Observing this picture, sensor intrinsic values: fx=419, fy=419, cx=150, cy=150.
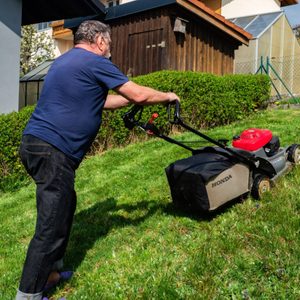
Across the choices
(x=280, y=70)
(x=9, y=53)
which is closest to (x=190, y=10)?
(x=9, y=53)

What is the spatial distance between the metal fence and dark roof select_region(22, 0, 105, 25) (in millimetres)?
7085

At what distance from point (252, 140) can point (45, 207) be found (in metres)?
2.31

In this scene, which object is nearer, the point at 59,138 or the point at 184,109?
the point at 59,138

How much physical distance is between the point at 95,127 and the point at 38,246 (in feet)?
3.17

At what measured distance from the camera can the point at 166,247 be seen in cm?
361

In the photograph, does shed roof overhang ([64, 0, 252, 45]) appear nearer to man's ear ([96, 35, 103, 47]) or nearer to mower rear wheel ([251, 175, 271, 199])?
mower rear wheel ([251, 175, 271, 199])

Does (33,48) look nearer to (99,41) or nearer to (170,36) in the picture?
(170,36)

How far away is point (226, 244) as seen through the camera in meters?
3.35

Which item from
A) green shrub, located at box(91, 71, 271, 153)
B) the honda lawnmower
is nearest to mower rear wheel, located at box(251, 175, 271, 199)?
the honda lawnmower

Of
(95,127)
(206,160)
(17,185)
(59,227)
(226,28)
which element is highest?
(226,28)

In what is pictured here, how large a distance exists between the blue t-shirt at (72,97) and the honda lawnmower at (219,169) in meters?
0.59

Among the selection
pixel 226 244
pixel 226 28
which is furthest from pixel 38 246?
pixel 226 28

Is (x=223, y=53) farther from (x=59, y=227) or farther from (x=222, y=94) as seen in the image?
(x=59, y=227)

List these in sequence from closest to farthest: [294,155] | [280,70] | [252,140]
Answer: [252,140], [294,155], [280,70]
